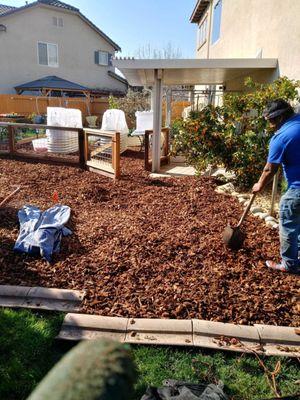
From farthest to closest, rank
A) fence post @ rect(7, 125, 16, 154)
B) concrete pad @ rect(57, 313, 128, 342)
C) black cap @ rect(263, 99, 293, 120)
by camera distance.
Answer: fence post @ rect(7, 125, 16, 154)
black cap @ rect(263, 99, 293, 120)
concrete pad @ rect(57, 313, 128, 342)

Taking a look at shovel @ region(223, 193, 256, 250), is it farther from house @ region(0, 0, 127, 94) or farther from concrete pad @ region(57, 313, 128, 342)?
house @ region(0, 0, 127, 94)

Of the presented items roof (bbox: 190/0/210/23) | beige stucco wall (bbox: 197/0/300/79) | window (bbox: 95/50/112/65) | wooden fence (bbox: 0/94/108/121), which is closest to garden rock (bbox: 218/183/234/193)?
beige stucco wall (bbox: 197/0/300/79)

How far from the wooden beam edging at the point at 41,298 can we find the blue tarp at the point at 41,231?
642mm

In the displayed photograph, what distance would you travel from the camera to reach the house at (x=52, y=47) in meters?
23.2

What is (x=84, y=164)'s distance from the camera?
8336 mm

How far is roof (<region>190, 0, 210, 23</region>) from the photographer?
55.5 ft

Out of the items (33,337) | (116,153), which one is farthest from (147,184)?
(33,337)

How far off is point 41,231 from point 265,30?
690 centimetres

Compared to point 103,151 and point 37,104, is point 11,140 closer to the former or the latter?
point 103,151

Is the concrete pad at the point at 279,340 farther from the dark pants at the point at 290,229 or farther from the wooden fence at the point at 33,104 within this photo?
the wooden fence at the point at 33,104

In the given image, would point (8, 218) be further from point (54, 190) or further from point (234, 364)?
point (234, 364)

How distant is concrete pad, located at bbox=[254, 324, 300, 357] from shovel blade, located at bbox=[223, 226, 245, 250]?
1239 millimetres

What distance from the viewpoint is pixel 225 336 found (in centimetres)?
268

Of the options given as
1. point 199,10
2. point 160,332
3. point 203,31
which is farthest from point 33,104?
point 160,332
